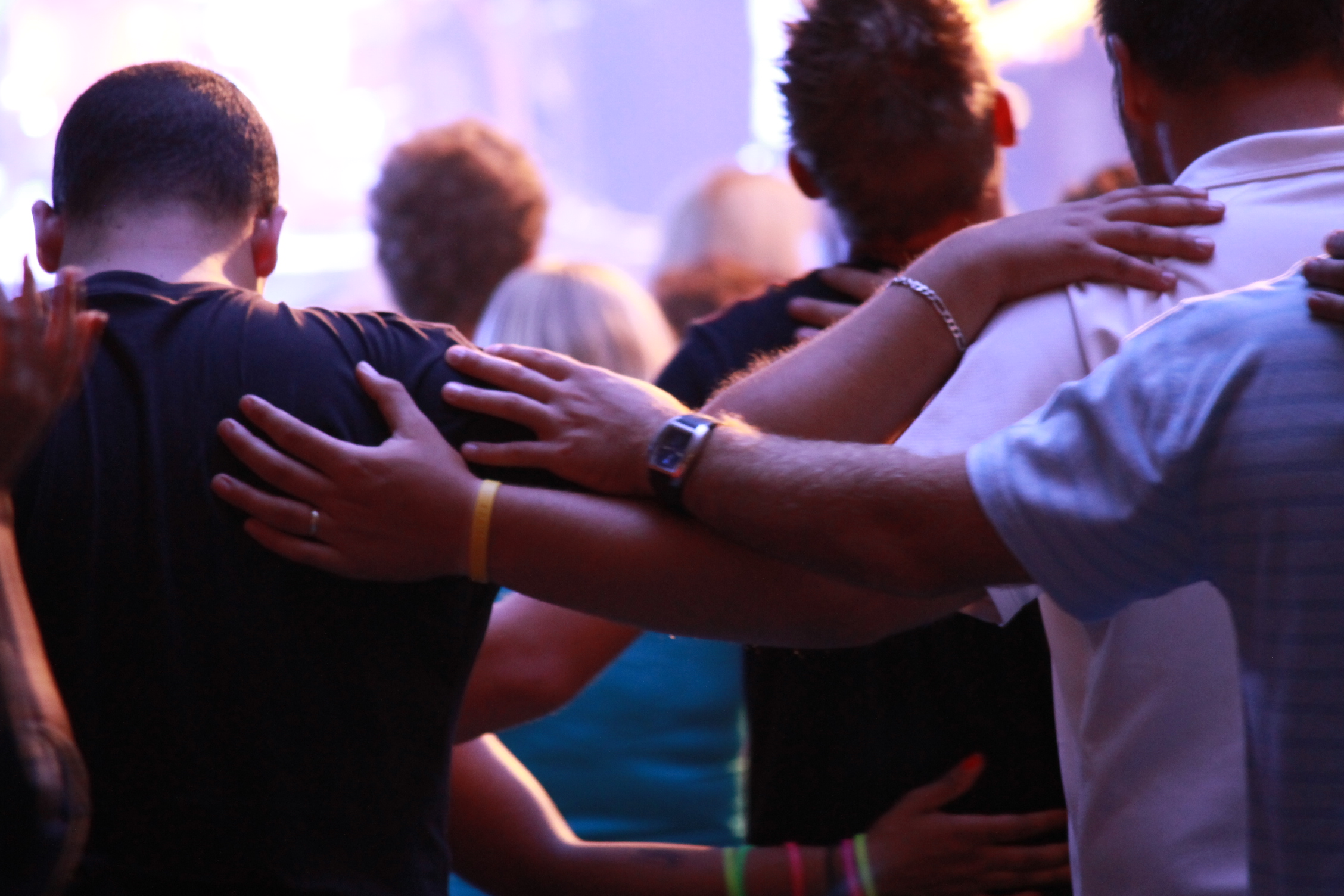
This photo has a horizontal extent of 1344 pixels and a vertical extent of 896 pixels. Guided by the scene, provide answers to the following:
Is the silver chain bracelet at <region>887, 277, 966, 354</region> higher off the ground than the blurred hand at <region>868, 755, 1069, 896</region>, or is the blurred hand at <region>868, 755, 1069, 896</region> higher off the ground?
the silver chain bracelet at <region>887, 277, 966, 354</region>

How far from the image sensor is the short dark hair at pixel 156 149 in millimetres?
1292

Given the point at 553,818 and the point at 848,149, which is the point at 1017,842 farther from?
the point at 848,149

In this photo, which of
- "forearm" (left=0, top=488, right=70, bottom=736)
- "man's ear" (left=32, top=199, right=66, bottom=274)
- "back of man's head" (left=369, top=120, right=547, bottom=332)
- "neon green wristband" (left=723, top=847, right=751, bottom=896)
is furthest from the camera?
"back of man's head" (left=369, top=120, right=547, bottom=332)

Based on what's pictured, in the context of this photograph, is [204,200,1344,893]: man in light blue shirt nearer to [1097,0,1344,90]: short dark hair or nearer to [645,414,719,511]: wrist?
[645,414,719,511]: wrist

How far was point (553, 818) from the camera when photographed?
1708 millimetres

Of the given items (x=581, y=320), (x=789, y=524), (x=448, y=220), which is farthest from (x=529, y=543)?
(x=448, y=220)

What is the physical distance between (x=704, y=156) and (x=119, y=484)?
463cm

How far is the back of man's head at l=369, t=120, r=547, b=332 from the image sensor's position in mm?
2951

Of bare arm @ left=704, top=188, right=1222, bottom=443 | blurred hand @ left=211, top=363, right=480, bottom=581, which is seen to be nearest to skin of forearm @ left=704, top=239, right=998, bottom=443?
bare arm @ left=704, top=188, right=1222, bottom=443

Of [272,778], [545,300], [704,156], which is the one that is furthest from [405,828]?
[704,156]

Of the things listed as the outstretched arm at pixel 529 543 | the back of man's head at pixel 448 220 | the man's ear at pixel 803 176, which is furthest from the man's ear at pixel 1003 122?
the back of man's head at pixel 448 220

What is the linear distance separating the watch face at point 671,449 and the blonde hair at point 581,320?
3.74ft

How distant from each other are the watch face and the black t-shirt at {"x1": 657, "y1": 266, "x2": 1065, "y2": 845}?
1.44 ft

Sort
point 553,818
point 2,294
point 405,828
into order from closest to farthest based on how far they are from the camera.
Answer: point 2,294 < point 405,828 < point 553,818
